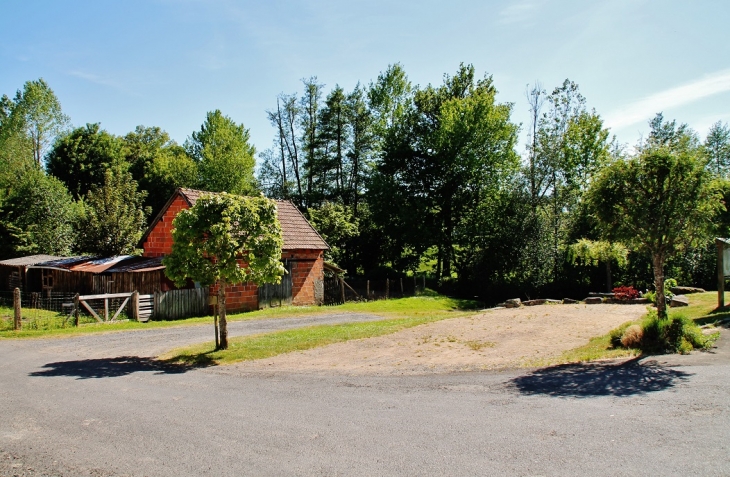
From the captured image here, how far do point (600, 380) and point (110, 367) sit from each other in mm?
11660

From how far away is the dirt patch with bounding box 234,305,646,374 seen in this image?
12.4 meters

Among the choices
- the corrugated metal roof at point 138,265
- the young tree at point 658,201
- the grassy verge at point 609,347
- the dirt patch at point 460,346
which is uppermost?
the young tree at point 658,201

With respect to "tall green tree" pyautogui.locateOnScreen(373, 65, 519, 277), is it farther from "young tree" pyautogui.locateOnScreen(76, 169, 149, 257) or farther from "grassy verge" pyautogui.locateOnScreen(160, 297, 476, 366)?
"young tree" pyautogui.locateOnScreen(76, 169, 149, 257)

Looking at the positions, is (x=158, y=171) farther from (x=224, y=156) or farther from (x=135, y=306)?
(x=135, y=306)

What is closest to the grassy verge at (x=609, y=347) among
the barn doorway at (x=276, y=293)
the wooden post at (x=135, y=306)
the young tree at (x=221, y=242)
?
the young tree at (x=221, y=242)

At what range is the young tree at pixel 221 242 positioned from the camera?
13.7 m

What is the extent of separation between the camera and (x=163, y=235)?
26.9 metres

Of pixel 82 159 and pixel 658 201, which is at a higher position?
pixel 82 159

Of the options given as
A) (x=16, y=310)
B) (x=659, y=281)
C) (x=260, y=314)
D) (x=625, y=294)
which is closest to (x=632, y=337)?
(x=659, y=281)

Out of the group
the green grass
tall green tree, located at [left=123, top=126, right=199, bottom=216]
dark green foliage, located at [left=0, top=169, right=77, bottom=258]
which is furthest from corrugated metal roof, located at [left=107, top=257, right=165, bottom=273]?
tall green tree, located at [left=123, top=126, right=199, bottom=216]

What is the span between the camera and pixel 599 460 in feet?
20.3

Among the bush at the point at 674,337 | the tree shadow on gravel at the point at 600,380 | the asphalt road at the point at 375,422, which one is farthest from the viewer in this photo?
the bush at the point at 674,337

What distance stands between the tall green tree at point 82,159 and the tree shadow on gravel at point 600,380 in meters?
49.1

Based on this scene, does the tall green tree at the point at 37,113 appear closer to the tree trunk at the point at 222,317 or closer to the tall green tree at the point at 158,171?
the tall green tree at the point at 158,171
